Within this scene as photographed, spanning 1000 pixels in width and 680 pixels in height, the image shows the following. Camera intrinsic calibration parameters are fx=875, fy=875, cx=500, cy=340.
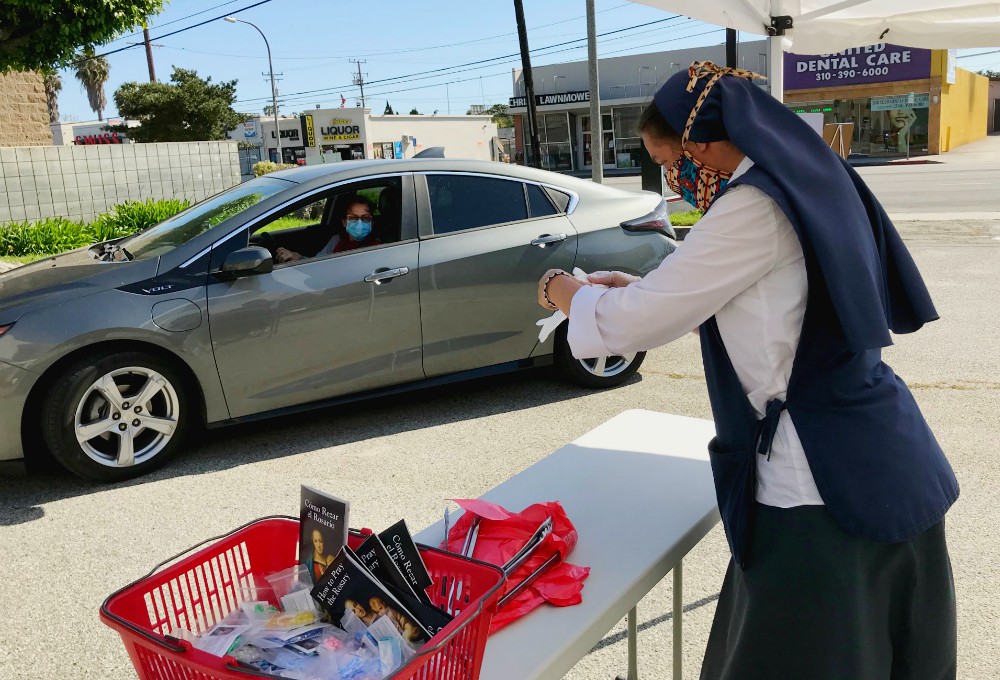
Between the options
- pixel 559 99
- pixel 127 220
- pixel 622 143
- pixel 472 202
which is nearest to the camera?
pixel 472 202

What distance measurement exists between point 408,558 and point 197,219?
423cm

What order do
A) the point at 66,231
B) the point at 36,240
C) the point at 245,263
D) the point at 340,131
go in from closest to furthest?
the point at 245,263, the point at 36,240, the point at 66,231, the point at 340,131

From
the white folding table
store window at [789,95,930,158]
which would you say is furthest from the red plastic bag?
store window at [789,95,930,158]

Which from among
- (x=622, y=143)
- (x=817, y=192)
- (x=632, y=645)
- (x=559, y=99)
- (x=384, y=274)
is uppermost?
(x=559, y=99)

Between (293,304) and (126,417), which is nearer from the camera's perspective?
(126,417)

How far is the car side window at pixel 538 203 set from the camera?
585 centimetres

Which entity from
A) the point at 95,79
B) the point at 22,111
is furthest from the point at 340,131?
the point at 22,111

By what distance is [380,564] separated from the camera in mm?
1553

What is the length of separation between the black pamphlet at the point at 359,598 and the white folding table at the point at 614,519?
0.25 m

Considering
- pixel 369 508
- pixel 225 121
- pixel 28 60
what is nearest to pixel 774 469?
pixel 369 508

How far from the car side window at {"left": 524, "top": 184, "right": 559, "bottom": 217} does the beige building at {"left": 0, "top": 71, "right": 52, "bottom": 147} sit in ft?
62.6

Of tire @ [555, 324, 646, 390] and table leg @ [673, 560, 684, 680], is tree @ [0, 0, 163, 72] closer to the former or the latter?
tire @ [555, 324, 646, 390]

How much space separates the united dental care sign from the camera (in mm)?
38219

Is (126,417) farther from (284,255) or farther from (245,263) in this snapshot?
(284,255)
